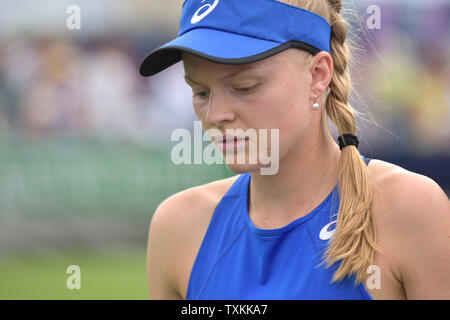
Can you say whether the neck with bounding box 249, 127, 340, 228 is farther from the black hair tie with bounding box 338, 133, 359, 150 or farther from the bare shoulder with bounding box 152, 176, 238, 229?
the bare shoulder with bounding box 152, 176, 238, 229

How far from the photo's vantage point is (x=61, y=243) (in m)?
6.95

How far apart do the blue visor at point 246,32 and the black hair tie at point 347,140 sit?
1.03ft

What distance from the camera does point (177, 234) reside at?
2.23 m

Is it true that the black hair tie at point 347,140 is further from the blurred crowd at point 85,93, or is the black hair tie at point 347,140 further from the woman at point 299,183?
the blurred crowd at point 85,93

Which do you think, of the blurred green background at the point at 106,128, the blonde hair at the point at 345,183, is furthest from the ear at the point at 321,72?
the blurred green background at the point at 106,128

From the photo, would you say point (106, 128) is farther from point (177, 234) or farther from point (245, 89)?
point (245, 89)

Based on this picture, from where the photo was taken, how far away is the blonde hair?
5.73 feet

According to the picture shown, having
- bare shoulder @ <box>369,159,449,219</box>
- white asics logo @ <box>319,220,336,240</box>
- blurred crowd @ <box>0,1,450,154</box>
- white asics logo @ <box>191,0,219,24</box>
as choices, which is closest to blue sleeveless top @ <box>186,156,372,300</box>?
white asics logo @ <box>319,220,336,240</box>

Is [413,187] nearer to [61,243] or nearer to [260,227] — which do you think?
[260,227]

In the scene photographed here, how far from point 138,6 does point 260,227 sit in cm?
681

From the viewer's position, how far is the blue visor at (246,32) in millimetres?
1725
